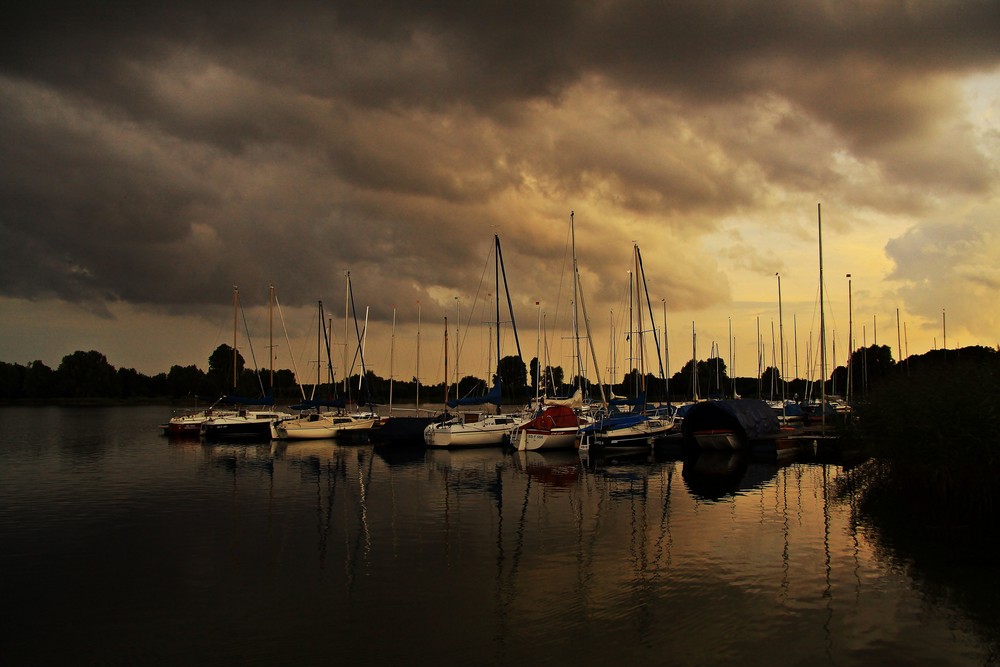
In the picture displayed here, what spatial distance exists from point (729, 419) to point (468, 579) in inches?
1547

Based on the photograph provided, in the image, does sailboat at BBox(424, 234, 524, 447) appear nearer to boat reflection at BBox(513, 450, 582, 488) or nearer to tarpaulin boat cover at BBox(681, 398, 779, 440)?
boat reflection at BBox(513, 450, 582, 488)

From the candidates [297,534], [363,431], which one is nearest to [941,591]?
[297,534]

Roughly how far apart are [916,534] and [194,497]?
3150 centimetres

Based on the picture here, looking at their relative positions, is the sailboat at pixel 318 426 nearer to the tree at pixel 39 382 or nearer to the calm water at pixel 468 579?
the calm water at pixel 468 579

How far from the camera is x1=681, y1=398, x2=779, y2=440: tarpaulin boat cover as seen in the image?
5350 centimetres

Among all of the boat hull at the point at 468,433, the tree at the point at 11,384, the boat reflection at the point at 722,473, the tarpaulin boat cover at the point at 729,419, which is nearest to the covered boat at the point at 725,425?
the tarpaulin boat cover at the point at 729,419

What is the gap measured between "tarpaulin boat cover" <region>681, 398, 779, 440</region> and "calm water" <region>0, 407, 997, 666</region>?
14.7m

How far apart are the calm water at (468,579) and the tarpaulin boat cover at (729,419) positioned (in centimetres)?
1466

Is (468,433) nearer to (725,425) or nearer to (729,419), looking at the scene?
(725,425)

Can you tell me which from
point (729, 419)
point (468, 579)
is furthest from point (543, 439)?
point (468, 579)

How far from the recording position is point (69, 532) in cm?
2702

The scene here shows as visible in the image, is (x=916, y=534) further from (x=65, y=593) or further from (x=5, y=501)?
(x=5, y=501)

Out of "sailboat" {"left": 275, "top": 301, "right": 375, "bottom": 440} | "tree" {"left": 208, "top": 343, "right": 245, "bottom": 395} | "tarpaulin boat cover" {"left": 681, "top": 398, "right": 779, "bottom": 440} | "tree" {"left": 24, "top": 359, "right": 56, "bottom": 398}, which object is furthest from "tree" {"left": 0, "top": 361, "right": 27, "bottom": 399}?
"tarpaulin boat cover" {"left": 681, "top": 398, "right": 779, "bottom": 440}

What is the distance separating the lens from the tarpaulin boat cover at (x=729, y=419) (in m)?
53.5
